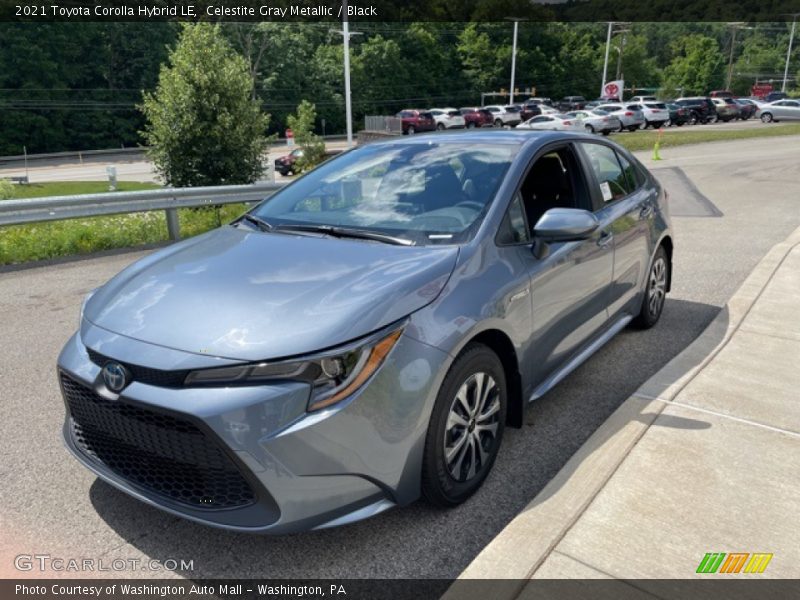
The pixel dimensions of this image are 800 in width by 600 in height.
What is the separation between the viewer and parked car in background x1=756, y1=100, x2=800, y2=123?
47.5 metres

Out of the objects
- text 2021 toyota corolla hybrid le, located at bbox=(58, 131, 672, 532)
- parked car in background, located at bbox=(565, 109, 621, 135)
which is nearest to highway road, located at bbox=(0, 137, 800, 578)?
text 2021 toyota corolla hybrid le, located at bbox=(58, 131, 672, 532)

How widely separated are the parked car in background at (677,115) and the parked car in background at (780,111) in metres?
6.29

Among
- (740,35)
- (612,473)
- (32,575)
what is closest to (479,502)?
(612,473)

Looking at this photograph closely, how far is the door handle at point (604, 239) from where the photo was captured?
13.5 ft

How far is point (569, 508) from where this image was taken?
2.80 m

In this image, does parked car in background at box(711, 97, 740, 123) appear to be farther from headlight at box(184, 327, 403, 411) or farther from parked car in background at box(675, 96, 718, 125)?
headlight at box(184, 327, 403, 411)

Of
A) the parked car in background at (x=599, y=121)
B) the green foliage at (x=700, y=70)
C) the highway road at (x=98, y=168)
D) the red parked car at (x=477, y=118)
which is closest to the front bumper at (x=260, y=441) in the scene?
the highway road at (x=98, y=168)

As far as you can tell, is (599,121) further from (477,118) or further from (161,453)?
(161,453)

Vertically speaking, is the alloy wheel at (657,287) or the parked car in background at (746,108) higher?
the parked car in background at (746,108)

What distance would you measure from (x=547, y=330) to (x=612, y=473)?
811 mm

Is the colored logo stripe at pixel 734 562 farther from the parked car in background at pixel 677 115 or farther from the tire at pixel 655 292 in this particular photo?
the parked car in background at pixel 677 115

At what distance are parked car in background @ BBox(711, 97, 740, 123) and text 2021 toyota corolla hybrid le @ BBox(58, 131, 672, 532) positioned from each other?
174 feet

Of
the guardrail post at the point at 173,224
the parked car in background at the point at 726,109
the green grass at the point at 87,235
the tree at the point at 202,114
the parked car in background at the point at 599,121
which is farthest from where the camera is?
the parked car in background at the point at 726,109

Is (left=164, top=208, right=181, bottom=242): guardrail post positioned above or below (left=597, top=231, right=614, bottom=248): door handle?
below
